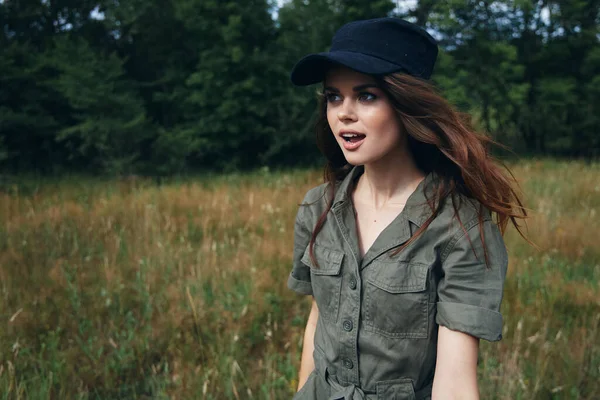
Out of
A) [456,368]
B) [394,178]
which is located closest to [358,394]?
[456,368]

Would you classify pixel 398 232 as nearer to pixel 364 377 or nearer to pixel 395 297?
pixel 395 297

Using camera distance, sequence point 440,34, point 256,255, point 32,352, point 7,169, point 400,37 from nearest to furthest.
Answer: point 400,37 < point 32,352 < point 256,255 < point 7,169 < point 440,34

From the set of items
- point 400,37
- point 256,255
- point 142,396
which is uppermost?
point 400,37

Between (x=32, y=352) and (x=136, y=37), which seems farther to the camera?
(x=136, y=37)

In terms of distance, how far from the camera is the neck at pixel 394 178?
152 centimetres

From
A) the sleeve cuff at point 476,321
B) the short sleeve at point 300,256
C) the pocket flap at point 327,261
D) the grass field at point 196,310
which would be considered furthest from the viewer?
the grass field at point 196,310

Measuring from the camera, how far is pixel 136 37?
13789 millimetres

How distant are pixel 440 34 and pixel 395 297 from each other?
18.3 meters

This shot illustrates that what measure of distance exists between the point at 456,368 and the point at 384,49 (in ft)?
2.95

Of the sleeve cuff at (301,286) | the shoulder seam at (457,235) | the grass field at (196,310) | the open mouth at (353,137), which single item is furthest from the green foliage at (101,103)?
the shoulder seam at (457,235)

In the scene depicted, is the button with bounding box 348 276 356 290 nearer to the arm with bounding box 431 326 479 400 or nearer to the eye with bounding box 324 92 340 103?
the arm with bounding box 431 326 479 400

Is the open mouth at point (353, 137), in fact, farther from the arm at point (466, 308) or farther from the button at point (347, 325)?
the button at point (347, 325)

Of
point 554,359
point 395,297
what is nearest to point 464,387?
point 395,297

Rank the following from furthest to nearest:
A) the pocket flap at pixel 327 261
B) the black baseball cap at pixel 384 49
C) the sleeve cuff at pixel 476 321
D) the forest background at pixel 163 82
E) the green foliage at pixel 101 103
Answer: the forest background at pixel 163 82, the green foliage at pixel 101 103, the pocket flap at pixel 327 261, the black baseball cap at pixel 384 49, the sleeve cuff at pixel 476 321
